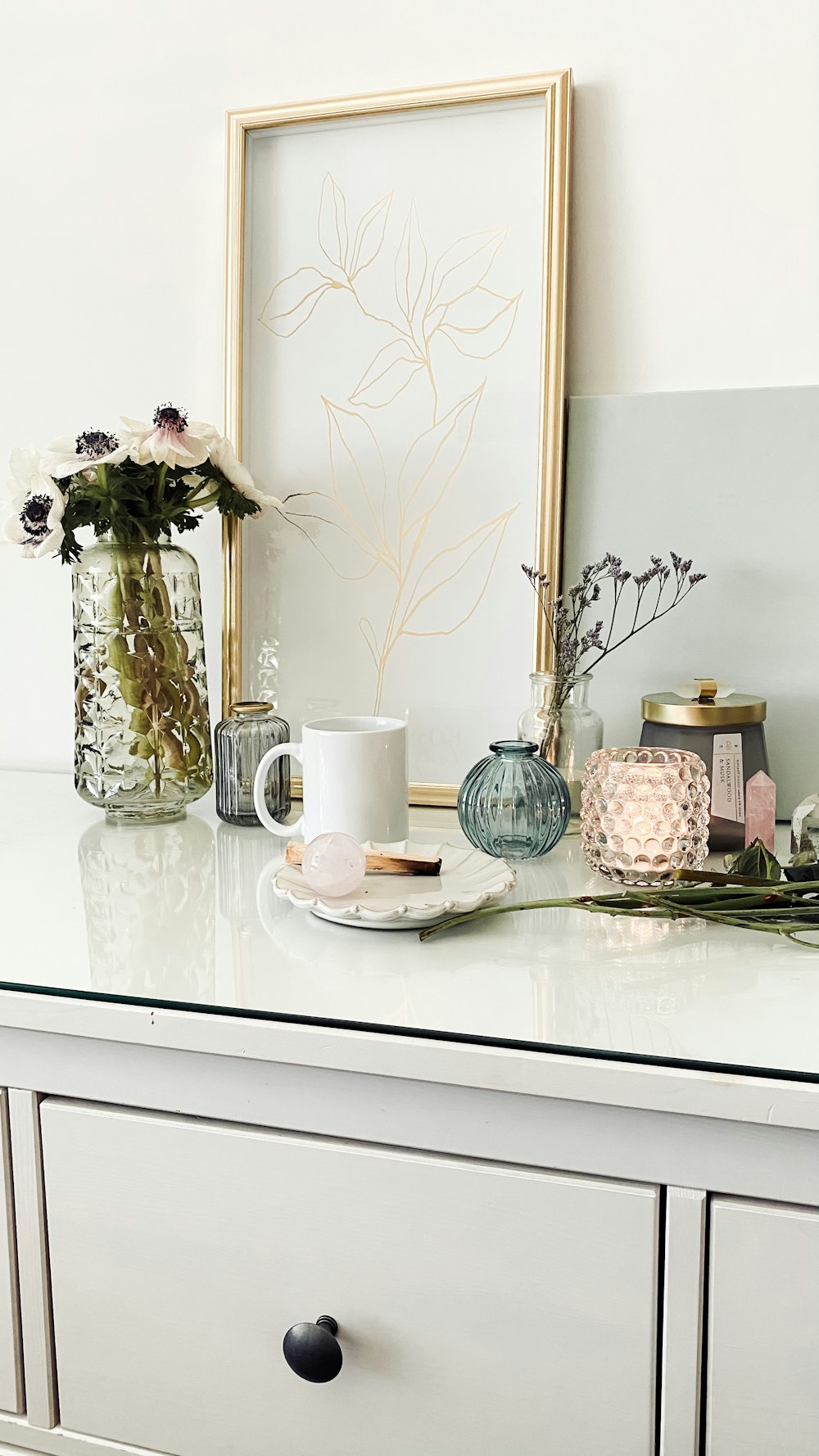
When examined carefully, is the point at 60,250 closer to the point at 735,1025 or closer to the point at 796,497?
the point at 796,497

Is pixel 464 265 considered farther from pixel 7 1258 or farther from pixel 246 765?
pixel 7 1258

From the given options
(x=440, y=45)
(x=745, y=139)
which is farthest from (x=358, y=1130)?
(x=440, y=45)

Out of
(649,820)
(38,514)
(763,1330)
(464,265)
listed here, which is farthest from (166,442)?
(763,1330)

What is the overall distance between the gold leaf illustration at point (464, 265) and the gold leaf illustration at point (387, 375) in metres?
0.06

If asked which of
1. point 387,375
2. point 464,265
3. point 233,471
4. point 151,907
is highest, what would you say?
point 464,265

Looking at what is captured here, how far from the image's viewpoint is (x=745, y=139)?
103 centimetres

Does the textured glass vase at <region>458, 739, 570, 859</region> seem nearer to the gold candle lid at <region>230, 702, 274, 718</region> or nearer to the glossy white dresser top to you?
the glossy white dresser top

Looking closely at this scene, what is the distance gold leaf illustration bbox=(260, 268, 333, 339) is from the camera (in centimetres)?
116

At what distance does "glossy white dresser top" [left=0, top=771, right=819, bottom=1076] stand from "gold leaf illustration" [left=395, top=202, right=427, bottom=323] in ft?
1.99

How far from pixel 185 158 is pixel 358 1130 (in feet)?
3.58

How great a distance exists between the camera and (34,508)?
3.38 feet

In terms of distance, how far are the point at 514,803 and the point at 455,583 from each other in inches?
12.1

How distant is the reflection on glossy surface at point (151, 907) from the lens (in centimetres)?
68

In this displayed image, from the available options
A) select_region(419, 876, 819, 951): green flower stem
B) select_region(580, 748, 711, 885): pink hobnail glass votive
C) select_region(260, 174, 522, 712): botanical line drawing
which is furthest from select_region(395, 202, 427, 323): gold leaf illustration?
select_region(419, 876, 819, 951): green flower stem
